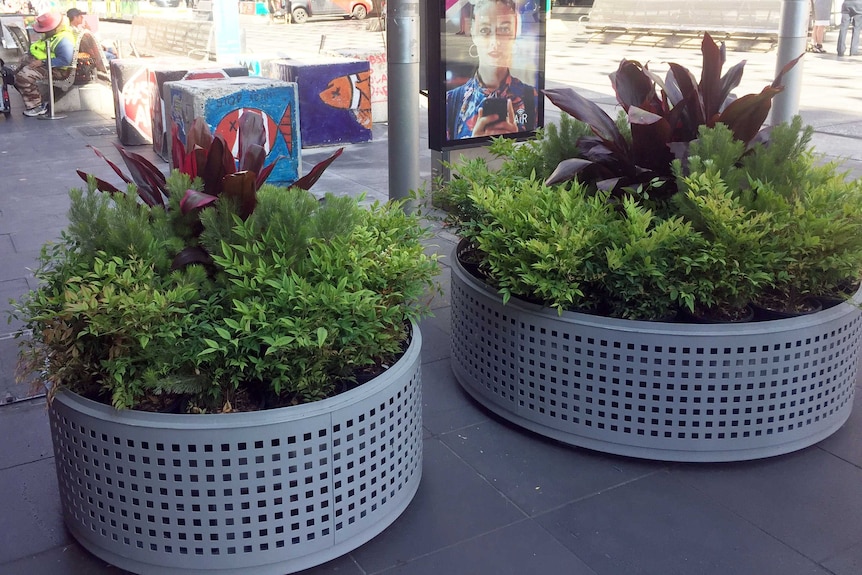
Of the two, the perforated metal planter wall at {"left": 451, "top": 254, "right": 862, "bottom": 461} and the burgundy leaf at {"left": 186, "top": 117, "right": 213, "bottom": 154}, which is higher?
the burgundy leaf at {"left": 186, "top": 117, "right": 213, "bottom": 154}

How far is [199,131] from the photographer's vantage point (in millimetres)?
3488

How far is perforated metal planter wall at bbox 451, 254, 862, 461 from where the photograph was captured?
3557mm

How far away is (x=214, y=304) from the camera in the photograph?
305cm

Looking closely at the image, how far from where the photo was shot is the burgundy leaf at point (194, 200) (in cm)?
306

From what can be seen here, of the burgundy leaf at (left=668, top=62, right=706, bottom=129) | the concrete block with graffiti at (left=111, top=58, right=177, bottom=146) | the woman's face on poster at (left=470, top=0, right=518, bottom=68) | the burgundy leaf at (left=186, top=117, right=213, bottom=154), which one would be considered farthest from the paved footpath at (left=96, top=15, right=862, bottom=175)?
the burgundy leaf at (left=186, top=117, right=213, bottom=154)

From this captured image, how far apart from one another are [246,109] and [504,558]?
6.99 meters

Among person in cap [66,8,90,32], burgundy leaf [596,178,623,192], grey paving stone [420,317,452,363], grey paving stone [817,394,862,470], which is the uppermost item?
person in cap [66,8,90,32]

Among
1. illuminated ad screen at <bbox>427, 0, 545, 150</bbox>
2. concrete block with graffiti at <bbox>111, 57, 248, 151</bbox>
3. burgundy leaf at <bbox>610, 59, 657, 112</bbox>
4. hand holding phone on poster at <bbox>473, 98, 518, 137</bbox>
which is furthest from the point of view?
concrete block with graffiti at <bbox>111, 57, 248, 151</bbox>

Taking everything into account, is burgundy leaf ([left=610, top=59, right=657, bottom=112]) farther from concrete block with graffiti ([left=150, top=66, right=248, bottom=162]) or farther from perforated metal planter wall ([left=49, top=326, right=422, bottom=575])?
concrete block with graffiti ([left=150, top=66, right=248, bottom=162])

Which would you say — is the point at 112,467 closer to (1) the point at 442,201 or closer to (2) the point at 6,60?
(1) the point at 442,201

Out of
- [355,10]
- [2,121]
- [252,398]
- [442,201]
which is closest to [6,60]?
[2,121]

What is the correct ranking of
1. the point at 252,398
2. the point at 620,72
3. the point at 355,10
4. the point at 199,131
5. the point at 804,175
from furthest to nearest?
the point at 355,10 < the point at 620,72 < the point at 804,175 < the point at 199,131 < the point at 252,398

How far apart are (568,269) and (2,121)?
13052 millimetres

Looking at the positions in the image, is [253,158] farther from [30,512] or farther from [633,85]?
[633,85]
